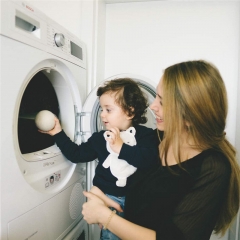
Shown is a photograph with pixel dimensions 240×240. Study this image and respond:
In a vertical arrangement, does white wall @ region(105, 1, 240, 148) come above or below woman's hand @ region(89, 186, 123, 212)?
above

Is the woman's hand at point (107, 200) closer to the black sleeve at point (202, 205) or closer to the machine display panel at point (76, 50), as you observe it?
the black sleeve at point (202, 205)

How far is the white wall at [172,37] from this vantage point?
150 cm

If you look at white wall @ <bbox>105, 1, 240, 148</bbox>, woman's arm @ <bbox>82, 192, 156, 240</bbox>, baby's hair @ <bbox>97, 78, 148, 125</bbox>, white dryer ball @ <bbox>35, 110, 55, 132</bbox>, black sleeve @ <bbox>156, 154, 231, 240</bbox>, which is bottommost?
woman's arm @ <bbox>82, 192, 156, 240</bbox>

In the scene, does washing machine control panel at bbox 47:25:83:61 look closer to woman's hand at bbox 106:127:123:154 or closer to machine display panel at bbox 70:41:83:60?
machine display panel at bbox 70:41:83:60

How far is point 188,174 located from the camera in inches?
29.2

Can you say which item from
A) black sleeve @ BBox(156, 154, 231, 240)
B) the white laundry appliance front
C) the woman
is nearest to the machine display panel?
the white laundry appliance front

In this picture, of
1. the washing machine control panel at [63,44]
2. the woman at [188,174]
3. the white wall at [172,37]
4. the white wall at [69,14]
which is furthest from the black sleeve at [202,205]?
the white wall at [69,14]

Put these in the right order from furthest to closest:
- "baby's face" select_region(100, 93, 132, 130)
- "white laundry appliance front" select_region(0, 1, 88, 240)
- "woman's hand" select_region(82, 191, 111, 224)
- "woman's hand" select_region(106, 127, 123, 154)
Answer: "baby's face" select_region(100, 93, 132, 130)
"woman's hand" select_region(106, 127, 123, 154)
"woman's hand" select_region(82, 191, 111, 224)
"white laundry appliance front" select_region(0, 1, 88, 240)

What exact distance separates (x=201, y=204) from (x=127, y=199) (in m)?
0.29

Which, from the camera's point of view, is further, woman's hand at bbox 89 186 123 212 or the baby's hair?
the baby's hair

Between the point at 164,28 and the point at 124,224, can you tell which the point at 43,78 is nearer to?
the point at 124,224

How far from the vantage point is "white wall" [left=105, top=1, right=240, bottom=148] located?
1496 mm

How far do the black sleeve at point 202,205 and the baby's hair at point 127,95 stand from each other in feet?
1.55

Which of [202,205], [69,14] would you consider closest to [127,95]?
[202,205]
